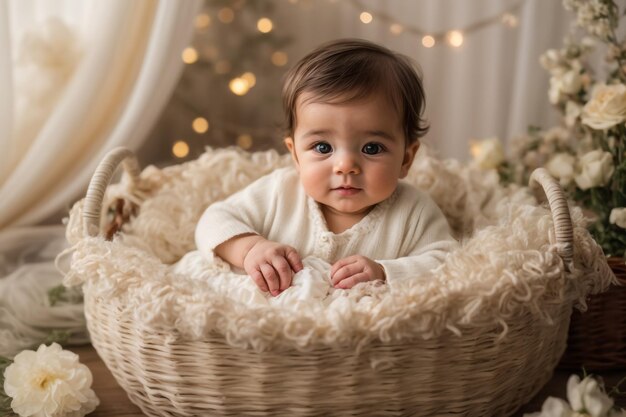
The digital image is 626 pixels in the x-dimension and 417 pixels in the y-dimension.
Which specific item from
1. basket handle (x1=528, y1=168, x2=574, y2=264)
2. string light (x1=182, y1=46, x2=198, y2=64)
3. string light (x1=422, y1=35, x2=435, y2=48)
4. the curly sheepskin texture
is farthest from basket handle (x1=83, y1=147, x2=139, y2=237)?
string light (x1=422, y1=35, x2=435, y2=48)

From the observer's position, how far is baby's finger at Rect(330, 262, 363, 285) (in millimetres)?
1371

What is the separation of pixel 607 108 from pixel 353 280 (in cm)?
74

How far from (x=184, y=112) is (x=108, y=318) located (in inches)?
62.2

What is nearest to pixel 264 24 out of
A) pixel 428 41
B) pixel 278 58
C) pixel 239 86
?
pixel 278 58

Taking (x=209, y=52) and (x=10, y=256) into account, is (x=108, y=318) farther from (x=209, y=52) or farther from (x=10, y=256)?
(x=209, y=52)

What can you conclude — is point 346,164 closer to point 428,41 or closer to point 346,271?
point 346,271

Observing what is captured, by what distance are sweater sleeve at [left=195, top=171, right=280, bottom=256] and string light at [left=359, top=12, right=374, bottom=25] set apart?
1.11 metres

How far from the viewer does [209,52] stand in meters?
2.67

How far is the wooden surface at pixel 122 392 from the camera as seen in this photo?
148 centimetres

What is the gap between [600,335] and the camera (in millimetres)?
1599

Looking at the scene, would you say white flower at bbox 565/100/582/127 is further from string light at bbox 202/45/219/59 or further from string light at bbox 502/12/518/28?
string light at bbox 202/45/219/59

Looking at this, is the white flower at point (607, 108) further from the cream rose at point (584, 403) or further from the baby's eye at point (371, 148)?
the cream rose at point (584, 403)

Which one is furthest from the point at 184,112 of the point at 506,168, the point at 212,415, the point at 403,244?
the point at 212,415

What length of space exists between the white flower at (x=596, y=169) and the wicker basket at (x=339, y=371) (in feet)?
1.26
